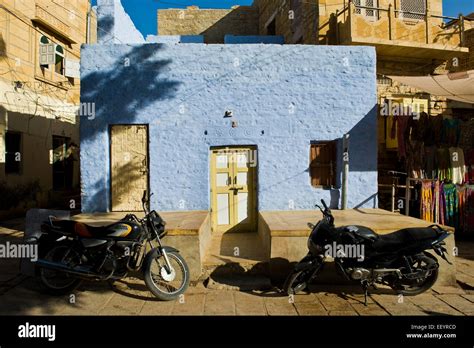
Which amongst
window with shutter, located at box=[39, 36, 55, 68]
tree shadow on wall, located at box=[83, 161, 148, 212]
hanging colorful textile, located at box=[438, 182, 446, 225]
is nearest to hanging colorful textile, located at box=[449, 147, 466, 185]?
hanging colorful textile, located at box=[438, 182, 446, 225]

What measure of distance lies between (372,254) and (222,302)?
6.90ft

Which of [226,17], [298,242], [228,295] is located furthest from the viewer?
[226,17]

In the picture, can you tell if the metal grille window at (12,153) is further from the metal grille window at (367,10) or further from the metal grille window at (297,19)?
the metal grille window at (367,10)

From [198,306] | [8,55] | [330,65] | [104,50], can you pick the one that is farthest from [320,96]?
[8,55]

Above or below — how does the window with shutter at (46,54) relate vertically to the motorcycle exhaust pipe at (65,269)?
above

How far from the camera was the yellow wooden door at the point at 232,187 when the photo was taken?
26.6 ft

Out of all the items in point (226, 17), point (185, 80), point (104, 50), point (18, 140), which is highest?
point (226, 17)

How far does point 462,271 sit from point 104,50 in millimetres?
8483

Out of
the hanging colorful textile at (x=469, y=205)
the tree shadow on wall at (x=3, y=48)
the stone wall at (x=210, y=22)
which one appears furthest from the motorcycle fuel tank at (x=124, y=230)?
the stone wall at (x=210, y=22)

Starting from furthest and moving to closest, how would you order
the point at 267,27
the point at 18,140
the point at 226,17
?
the point at 226,17 → the point at 267,27 → the point at 18,140

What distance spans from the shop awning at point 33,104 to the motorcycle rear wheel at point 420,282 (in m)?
11.9

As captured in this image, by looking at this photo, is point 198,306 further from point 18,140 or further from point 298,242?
point 18,140

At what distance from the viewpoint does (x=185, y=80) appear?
7.90 m
